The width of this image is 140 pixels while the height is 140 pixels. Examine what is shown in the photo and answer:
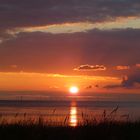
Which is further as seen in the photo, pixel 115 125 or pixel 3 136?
pixel 115 125

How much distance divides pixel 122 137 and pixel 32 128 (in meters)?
2.64

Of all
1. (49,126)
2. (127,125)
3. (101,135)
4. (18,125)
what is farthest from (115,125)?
(18,125)

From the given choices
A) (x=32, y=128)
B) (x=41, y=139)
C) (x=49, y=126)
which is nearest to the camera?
(x=41, y=139)

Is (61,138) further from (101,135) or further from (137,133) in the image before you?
(137,133)

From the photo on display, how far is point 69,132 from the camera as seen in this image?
11883 mm

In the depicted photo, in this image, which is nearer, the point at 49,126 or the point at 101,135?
the point at 101,135

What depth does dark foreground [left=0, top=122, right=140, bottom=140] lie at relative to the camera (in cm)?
1127

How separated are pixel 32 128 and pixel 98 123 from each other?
225 centimetres

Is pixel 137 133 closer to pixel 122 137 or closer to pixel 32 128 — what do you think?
pixel 122 137

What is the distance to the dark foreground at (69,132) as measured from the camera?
11.3m

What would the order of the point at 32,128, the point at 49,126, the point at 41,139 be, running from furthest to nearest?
the point at 49,126
the point at 32,128
the point at 41,139

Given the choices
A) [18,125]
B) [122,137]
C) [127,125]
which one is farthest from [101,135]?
[18,125]

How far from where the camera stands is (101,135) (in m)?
11.6

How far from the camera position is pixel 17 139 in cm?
1107
